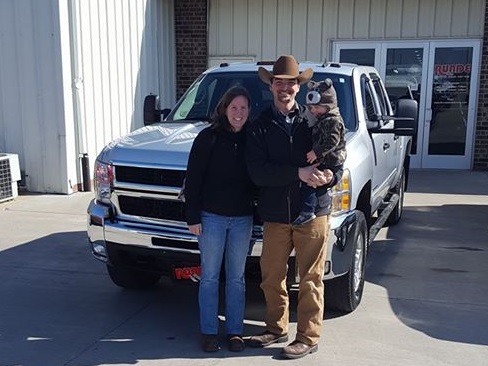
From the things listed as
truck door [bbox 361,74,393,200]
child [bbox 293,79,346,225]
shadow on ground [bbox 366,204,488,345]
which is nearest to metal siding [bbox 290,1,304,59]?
shadow on ground [bbox 366,204,488,345]

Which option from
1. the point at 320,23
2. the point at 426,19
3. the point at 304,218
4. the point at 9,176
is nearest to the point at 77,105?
the point at 9,176

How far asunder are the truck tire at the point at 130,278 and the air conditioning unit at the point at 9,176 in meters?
4.57

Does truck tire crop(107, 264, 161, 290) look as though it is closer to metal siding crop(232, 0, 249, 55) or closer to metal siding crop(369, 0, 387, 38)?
metal siding crop(232, 0, 249, 55)

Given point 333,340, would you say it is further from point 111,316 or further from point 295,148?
point 111,316

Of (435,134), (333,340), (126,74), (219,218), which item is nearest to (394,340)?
(333,340)

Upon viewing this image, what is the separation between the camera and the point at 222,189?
3.73m

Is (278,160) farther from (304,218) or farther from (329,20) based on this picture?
(329,20)

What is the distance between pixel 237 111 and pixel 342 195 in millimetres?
1000

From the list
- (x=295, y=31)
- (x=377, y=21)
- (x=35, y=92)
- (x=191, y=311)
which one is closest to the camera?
(x=191, y=311)

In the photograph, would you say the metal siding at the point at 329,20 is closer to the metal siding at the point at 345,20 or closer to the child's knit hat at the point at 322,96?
the metal siding at the point at 345,20

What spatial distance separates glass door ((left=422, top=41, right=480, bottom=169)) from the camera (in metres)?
12.0

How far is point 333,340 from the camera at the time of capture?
4.13 meters

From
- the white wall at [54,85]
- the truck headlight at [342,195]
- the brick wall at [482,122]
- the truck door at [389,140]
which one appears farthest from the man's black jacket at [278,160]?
the brick wall at [482,122]

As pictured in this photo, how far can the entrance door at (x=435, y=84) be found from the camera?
476 inches
